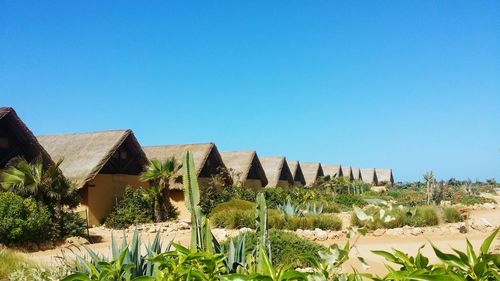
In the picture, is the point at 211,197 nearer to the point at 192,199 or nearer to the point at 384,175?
the point at 192,199

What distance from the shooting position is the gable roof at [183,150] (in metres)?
23.4

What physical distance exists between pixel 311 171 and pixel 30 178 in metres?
33.5

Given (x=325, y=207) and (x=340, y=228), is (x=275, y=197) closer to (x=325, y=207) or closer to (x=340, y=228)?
(x=325, y=207)

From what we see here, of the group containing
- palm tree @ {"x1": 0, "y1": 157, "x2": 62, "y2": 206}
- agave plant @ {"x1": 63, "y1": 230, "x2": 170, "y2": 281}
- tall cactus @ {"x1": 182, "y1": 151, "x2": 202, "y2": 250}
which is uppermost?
palm tree @ {"x1": 0, "y1": 157, "x2": 62, "y2": 206}

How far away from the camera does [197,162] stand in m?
23.4

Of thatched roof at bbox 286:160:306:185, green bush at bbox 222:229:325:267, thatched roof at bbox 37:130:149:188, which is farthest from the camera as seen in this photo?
thatched roof at bbox 286:160:306:185

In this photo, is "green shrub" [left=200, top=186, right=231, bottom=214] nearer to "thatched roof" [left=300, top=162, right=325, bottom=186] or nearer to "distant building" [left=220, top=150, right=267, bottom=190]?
"distant building" [left=220, top=150, right=267, bottom=190]

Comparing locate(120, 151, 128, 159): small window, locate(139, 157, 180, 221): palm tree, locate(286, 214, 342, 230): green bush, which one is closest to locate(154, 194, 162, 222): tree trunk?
locate(139, 157, 180, 221): palm tree

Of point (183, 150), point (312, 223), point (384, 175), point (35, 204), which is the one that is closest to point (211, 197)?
point (183, 150)

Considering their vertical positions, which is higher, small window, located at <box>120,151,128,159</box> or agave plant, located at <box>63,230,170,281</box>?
small window, located at <box>120,151,128,159</box>

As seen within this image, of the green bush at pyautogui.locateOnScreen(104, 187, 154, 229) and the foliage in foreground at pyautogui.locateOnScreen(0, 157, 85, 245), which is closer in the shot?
the foliage in foreground at pyautogui.locateOnScreen(0, 157, 85, 245)

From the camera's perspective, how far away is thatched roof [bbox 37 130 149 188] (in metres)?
18.1

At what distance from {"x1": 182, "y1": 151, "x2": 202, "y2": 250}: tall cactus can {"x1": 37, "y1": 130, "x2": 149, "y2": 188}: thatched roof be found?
13.9 m

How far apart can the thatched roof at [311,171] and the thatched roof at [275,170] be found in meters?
7.06
